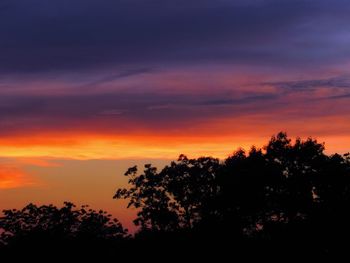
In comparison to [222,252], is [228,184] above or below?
above

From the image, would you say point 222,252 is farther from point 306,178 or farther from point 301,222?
point 306,178

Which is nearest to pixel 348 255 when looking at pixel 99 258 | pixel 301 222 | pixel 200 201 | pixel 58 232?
pixel 301 222

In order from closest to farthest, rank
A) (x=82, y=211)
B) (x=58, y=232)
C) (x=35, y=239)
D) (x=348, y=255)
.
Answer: (x=348, y=255) → (x=35, y=239) → (x=58, y=232) → (x=82, y=211)

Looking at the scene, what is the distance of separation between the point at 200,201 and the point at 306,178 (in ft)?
42.6

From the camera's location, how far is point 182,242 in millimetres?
65438

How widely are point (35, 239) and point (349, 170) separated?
124 ft

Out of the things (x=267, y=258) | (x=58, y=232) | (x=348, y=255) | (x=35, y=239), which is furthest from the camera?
(x=58, y=232)

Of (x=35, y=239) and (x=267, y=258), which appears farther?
(x=35, y=239)

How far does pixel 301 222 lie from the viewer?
75688 millimetres

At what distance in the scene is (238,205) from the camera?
8119 cm

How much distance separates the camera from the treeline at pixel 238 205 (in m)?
73.9

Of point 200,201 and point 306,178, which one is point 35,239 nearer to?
point 200,201

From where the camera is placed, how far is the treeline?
73938mm

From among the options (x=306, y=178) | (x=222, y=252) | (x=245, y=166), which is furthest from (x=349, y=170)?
(x=222, y=252)
